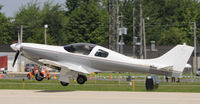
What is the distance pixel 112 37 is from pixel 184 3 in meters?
65.8

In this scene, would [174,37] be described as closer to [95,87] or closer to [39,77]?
[39,77]

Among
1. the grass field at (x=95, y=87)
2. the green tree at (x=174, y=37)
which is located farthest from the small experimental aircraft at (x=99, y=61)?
the green tree at (x=174, y=37)

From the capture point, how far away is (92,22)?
95188 millimetres

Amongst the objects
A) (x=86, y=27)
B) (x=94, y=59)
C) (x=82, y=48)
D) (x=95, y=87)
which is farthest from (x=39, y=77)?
(x=86, y=27)

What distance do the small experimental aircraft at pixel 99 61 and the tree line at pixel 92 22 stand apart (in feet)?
199

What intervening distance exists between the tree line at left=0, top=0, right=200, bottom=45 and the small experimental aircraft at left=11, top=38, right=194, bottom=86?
60719 mm

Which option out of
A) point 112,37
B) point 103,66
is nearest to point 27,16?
point 112,37

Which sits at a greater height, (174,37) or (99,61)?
(174,37)

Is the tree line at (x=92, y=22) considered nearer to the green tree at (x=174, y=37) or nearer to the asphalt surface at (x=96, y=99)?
the green tree at (x=174, y=37)

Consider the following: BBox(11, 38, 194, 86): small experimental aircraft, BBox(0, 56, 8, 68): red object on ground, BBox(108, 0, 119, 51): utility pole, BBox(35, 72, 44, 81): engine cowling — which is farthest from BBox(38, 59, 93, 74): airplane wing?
BBox(0, 56, 8, 68): red object on ground

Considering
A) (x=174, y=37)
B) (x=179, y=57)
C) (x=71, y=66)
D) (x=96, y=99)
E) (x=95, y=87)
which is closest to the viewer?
(x=96, y=99)

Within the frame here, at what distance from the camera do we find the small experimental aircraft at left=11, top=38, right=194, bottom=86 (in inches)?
998

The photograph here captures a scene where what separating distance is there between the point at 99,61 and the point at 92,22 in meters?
69.6

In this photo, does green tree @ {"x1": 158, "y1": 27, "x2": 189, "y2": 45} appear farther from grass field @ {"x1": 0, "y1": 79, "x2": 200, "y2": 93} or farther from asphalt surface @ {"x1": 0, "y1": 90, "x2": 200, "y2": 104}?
asphalt surface @ {"x1": 0, "y1": 90, "x2": 200, "y2": 104}
